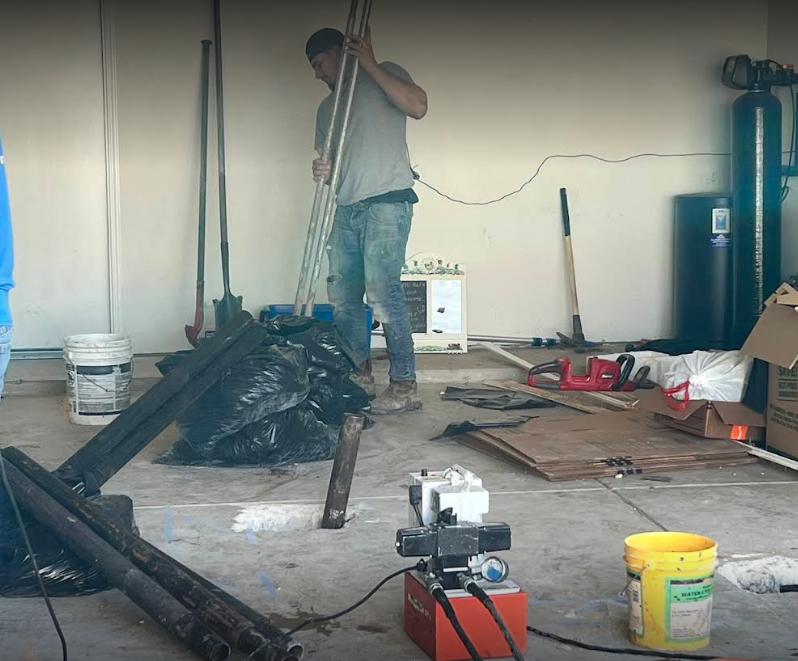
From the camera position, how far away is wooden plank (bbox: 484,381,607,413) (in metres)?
4.87

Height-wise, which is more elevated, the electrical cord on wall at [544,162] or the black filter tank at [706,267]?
the electrical cord on wall at [544,162]

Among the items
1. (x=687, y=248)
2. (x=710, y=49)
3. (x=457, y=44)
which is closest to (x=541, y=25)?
(x=457, y=44)

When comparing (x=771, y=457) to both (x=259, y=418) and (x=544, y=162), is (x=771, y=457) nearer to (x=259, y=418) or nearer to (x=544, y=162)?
(x=259, y=418)

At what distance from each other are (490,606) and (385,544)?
0.90m

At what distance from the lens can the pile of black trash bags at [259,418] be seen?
149 inches

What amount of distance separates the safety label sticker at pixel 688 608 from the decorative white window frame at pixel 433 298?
411 centimetres

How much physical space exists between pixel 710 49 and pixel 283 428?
4.27 meters

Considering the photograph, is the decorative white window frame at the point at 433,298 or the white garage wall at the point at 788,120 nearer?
the white garage wall at the point at 788,120

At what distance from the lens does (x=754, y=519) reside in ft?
10.3

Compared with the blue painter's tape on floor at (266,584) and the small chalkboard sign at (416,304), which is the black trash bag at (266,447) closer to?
the blue painter's tape on floor at (266,584)

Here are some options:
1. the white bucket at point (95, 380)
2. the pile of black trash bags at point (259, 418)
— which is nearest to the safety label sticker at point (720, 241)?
the pile of black trash bags at point (259, 418)

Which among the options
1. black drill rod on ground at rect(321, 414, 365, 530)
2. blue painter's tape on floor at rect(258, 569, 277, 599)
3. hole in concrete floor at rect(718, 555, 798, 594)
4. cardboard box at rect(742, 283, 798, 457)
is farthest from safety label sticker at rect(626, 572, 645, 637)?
cardboard box at rect(742, 283, 798, 457)

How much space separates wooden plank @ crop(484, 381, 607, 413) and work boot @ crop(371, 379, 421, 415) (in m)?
0.70

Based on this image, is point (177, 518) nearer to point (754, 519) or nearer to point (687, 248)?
point (754, 519)
